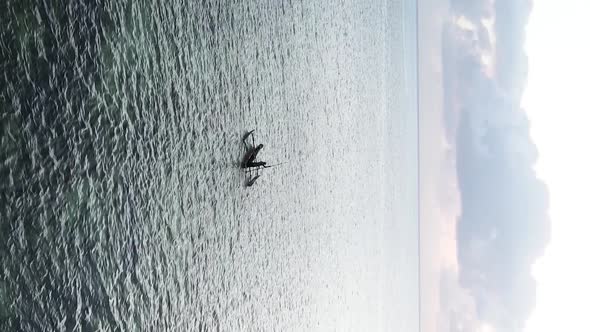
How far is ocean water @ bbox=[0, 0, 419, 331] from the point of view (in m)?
1.17

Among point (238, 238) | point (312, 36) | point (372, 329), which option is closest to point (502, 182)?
point (372, 329)

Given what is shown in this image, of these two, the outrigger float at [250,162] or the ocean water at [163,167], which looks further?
the outrigger float at [250,162]

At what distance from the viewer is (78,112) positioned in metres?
1.35

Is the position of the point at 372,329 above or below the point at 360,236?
below

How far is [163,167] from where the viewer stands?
1802mm

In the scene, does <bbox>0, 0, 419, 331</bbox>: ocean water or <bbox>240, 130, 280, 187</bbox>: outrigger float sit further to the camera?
<bbox>240, 130, 280, 187</bbox>: outrigger float

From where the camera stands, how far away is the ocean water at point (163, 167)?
3.84ft

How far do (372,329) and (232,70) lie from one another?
204 inches

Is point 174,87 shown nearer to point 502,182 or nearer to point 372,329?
point 372,329

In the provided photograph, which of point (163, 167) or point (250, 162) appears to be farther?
point (250, 162)

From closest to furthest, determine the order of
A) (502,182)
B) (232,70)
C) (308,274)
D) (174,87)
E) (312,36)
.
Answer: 1. (174,87)
2. (232,70)
3. (308,274)
4. (312,36)
5. (502,182)

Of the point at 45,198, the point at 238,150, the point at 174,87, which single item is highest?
the point at 174,87

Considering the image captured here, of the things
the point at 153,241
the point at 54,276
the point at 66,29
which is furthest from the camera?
the point at 153,241

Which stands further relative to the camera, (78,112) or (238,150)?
(238,150)
